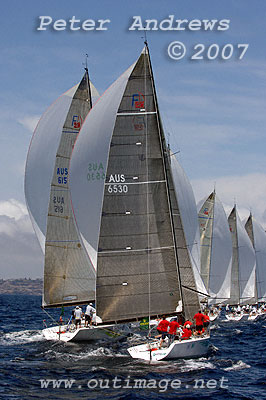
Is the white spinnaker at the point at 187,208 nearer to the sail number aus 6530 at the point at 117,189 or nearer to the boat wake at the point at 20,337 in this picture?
the boat wake at the point at 20,337

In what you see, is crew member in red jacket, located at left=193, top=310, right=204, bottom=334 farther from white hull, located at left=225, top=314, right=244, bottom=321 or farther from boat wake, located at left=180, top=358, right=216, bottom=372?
white hull, located at left=225, top=314, right=244, bottom=321

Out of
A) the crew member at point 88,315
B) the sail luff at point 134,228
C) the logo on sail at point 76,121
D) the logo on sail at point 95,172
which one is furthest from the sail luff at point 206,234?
the logo on sail at point 95,172

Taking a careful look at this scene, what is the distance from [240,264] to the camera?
52.6 meters

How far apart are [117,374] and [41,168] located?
14435 millimetres

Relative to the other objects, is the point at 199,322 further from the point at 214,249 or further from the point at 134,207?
the point at 214,249

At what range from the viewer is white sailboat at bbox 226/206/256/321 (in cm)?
5272

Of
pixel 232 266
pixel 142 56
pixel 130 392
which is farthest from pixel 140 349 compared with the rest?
pixel 232 266

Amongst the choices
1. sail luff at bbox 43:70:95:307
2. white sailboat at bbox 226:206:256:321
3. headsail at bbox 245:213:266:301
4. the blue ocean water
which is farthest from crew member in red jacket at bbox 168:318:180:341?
headsail at bbox 245:213:266:301

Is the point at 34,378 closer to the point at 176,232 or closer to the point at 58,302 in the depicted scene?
the point at 176,232

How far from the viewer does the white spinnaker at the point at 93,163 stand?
77.2 ft

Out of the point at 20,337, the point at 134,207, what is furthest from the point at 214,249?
the point at 134,207

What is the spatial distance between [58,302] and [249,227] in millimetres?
31423

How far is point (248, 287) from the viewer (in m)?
53.1

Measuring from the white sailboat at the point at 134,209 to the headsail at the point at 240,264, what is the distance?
29.6 meters
